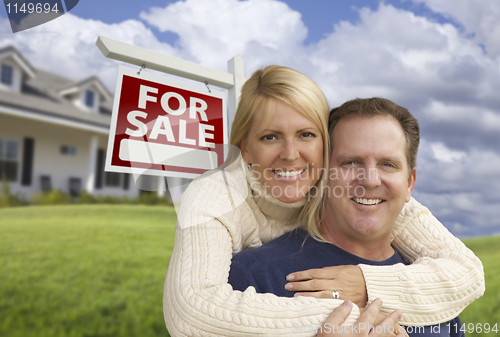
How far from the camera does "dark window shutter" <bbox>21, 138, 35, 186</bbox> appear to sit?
740 cm

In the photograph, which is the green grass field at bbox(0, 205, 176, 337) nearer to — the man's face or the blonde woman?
the blonde woman

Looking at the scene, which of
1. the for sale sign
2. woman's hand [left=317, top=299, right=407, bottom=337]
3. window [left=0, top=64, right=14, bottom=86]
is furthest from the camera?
window [left=0, top=64, right=14, bottom=86]

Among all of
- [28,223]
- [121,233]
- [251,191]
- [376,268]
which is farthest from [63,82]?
[376,268]

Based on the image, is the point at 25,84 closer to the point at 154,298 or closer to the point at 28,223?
the point at 28,223

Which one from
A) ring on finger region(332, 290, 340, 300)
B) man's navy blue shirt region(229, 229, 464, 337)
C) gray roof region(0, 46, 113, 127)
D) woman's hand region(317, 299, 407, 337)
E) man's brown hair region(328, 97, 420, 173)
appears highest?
gray roof region(0, 46, 113, 127)

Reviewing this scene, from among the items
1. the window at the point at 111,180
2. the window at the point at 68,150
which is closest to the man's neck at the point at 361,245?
the window at the point at 111,180

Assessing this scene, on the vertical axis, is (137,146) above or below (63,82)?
below

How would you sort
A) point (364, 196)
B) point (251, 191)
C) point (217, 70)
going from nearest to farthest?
point (364, 196)
point (251, 191)
point (217, 70)

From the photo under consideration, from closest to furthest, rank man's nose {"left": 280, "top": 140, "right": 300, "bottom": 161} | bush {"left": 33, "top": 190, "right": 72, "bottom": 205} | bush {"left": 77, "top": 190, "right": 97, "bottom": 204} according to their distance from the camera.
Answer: man's nose {"left": 280, "top": 140, "right": 300, "bottom": 161}, bush {"left": 33, "top": 190, "right": 72, "bottom": 205}, bush {"left": 77, "top": 190, "right": 97, "bottom": 204}

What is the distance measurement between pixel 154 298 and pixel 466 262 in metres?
5.23

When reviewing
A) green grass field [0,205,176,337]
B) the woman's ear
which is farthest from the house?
the woman's ear

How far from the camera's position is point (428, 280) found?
1460 millimetres

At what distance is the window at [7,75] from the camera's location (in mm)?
6562

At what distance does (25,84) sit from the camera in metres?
6.90
